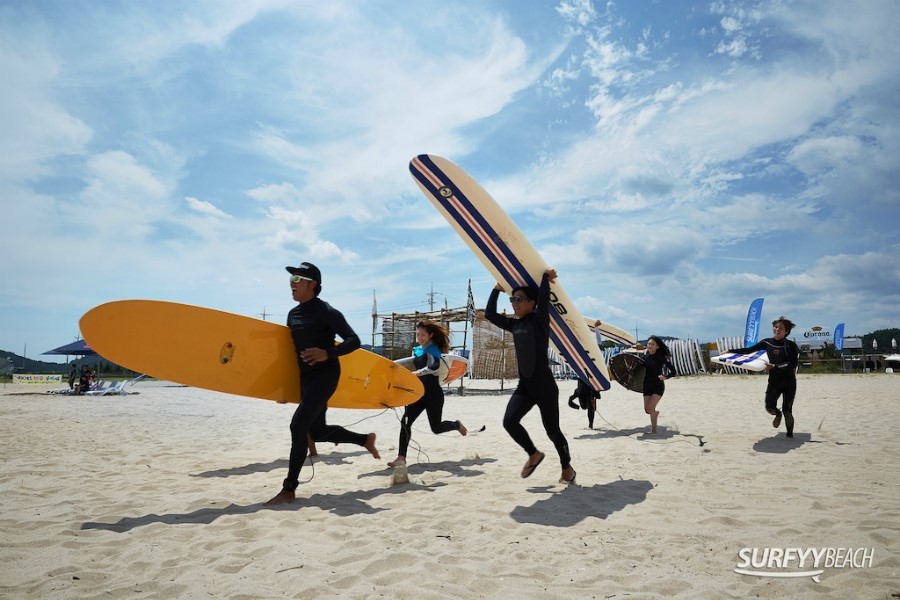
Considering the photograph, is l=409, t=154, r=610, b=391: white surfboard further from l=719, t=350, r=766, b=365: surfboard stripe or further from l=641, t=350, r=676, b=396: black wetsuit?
l=719, t=350, r=766, b=365: surfboard stripe

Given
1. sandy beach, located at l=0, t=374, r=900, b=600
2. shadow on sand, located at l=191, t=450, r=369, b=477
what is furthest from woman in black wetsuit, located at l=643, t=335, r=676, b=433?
shadow on sand, located at l=191, t=450, r=369, b=477

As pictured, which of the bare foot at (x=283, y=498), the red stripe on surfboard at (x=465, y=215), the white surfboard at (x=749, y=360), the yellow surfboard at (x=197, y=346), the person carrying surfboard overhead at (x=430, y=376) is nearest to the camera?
the bare foot at (x=283, y=498)

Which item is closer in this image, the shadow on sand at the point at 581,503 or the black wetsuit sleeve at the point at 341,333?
the shadow on sand at the point at 581,503

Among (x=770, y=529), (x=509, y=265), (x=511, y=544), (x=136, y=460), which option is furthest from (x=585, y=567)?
(x=136, y=460)

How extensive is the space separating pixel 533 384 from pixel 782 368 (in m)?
4.43

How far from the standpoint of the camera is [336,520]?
336 cm

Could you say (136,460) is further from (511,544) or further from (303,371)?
(511,544)

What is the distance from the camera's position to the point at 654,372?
7.62 m

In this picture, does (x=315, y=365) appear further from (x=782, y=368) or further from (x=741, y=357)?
(x=741, y=357)

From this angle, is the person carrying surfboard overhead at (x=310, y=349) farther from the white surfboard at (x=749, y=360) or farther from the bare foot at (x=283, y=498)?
the white surfboard at (x=749, y=360)

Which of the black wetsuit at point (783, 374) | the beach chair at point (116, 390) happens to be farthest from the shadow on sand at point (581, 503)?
the beach chair at point (116, 390)

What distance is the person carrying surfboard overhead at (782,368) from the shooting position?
6.55m

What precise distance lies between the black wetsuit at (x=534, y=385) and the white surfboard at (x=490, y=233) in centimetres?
103

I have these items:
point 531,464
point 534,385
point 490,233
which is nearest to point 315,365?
point 534,385
